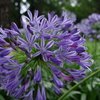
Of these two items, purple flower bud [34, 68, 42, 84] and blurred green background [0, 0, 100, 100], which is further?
blurred green background [0, 0, 100, 100]

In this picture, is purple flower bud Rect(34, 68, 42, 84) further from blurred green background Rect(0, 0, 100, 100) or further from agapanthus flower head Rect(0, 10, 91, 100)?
blurred green background Rect(0, 0, 100, 100)

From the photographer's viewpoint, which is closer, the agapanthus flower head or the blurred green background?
the agapanthus flower head

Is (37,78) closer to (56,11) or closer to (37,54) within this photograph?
(37,54)

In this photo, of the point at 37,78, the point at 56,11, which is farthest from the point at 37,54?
the point at 56,11

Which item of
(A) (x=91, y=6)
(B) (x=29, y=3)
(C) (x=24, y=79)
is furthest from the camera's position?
(A) (x=91, y=6)

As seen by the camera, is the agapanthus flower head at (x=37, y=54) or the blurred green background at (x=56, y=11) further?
the blurred green background at (x=56, y=11)

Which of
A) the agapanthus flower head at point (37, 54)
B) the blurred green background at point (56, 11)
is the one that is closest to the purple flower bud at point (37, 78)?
the agapanthus flower head at point (37, 54)

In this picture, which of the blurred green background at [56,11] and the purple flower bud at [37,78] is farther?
the blurred green background at [56,11]

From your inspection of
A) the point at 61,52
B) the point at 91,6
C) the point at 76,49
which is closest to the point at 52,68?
the point at 61,52

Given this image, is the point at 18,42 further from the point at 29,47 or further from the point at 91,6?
the point at 91,6

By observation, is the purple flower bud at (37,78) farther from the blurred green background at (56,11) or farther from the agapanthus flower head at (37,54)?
the blurred green background at (56,11)

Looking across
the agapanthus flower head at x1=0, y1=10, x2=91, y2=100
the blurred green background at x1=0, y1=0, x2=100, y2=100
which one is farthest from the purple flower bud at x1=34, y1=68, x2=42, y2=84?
the blurred green background at x1=0, y1=0, x2=100, y2=100
